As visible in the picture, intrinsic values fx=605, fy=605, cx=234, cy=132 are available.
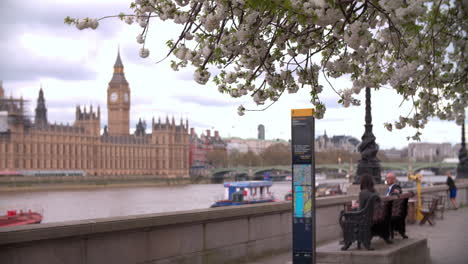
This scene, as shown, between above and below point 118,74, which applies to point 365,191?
below

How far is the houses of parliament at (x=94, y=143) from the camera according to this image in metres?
82.0

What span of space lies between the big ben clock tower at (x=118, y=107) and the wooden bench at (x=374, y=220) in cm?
11235

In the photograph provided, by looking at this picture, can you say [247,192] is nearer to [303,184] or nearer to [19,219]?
[19,219]

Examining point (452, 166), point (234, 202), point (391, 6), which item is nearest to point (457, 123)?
point (391, 6)

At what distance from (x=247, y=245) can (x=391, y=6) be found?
331 centimetres

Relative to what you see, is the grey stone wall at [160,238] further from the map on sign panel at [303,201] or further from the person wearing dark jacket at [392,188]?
the person wearing dark jacket at [392,188]

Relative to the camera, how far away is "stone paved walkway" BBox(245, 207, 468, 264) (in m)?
6.08

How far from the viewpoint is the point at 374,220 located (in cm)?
565

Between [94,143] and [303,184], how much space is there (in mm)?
94849

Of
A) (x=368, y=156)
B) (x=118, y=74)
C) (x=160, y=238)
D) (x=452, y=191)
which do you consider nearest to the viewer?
(x=160, y=238)

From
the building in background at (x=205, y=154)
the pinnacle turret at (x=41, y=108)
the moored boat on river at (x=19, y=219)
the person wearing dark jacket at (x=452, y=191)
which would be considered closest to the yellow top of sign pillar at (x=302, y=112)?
the person wearing dark jacket at (x=452, y=191)

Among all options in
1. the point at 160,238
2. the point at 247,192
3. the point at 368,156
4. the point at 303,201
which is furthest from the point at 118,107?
the point at 303,201

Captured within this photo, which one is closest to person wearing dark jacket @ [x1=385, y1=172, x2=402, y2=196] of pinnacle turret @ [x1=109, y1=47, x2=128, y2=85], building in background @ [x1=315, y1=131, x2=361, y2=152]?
pinnacle turret @ [x1=109, y1=47, x2=128, y2=85]

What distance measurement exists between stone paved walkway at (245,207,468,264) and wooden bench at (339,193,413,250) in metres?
0.54
